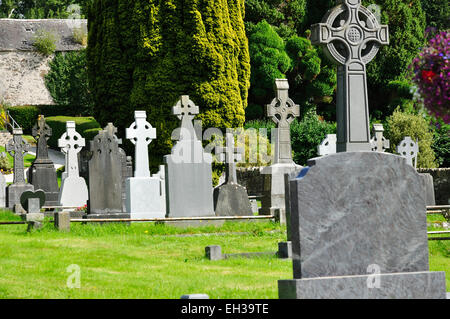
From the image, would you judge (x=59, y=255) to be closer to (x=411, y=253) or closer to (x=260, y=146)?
(x=411, y=253)

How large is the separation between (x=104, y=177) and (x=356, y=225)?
33.4 feet

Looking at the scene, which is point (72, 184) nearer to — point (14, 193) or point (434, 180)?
point (14, 193)

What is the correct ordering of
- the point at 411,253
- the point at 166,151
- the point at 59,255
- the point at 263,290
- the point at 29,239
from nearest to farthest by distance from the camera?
the point at 411,253
the point at 263,290
the point at 59,255
the point at 29,239
the point at 166,151

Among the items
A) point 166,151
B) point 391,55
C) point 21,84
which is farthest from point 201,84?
point 21,84

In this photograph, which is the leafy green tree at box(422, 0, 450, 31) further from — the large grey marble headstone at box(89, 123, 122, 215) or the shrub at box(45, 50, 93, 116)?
the large grey marble headstone at box(89, 123, 122, 215)

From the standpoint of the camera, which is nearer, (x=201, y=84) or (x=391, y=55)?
(x=201, y=84)

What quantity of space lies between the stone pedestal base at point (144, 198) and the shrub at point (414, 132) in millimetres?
16108

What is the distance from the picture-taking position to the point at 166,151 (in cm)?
2430

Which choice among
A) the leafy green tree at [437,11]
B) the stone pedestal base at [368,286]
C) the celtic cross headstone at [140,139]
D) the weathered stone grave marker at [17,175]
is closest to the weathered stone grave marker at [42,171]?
the weathered stone grave marker at [17,175]

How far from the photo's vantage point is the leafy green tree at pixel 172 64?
25.0m

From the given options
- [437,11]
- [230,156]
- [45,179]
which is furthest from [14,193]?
[437,11]

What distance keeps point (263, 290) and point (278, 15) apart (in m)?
30.0

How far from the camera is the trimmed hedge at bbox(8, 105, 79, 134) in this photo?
1717 inches
